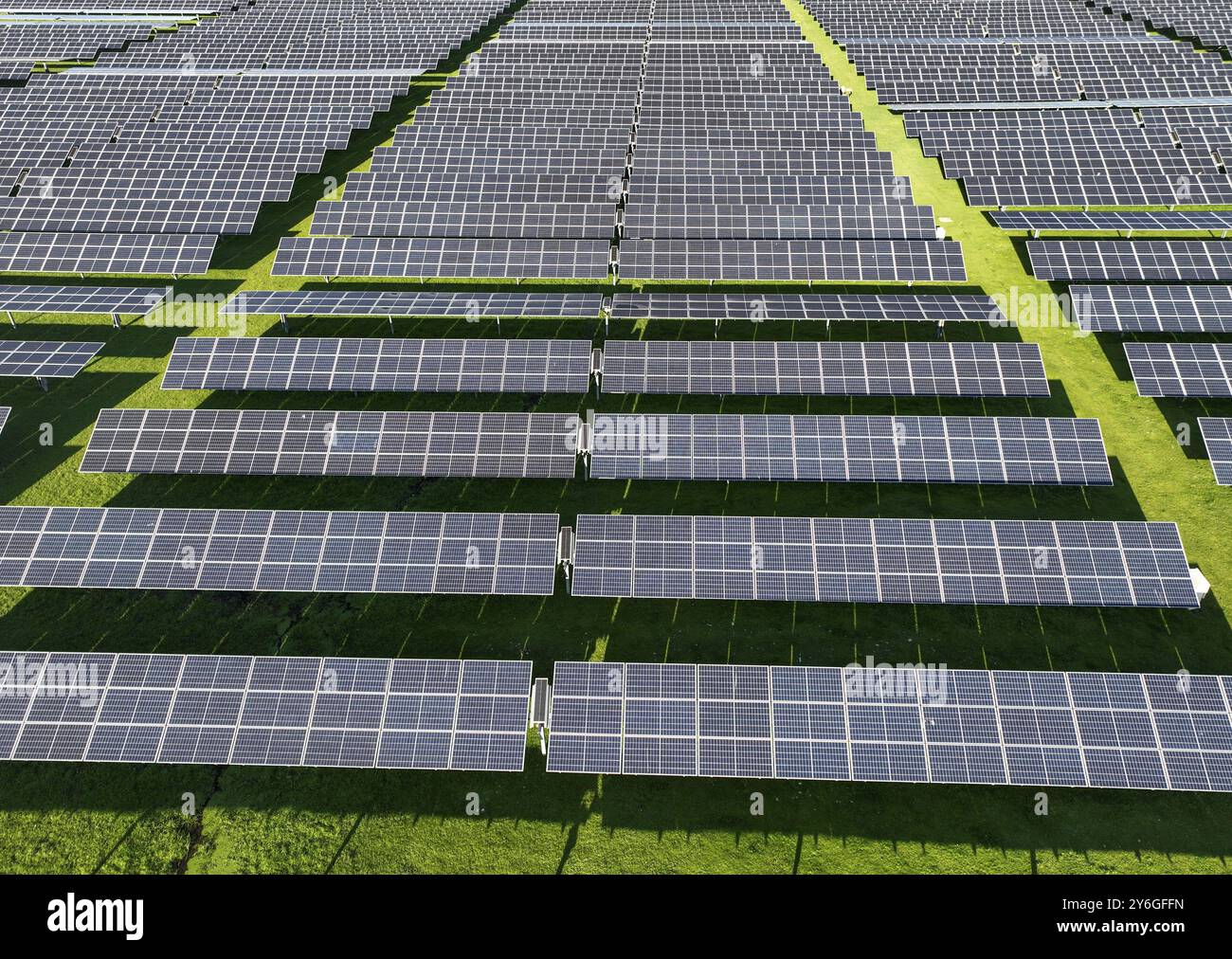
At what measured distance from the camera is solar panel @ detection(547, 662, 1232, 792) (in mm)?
16141

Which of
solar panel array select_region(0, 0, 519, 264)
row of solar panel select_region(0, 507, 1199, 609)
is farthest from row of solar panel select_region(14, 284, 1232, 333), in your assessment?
row of solar panel select_region(0, 507, 1199, 609)

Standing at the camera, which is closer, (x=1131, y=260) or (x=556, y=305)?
(x=556, y=305)

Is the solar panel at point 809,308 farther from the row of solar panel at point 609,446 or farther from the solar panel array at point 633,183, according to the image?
the row of solar panel at point 609,446

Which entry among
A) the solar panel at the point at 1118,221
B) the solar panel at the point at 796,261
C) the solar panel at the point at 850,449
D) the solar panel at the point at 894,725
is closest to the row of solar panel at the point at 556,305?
the solar panel at the point at 796,261

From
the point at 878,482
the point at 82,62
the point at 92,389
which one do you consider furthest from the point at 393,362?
the point at 82,62

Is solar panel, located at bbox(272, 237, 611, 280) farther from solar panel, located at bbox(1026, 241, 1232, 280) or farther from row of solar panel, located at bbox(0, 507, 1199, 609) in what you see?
solar panel, located at bbox(1026, 241, 1232, 280)

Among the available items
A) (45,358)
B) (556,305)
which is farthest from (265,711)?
(45,358)

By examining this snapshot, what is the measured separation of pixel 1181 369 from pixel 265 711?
1259 inches

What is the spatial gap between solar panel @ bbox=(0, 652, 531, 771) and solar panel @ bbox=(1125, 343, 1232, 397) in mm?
24668

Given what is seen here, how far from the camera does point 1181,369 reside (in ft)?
83.8

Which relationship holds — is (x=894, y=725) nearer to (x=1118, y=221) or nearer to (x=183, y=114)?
(x=1118, y=221)

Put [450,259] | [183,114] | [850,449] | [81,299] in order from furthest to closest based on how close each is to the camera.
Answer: [183,114]
[450,259]
[81,299]
[850,449]
